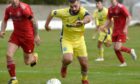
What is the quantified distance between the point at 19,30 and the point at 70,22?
143cm

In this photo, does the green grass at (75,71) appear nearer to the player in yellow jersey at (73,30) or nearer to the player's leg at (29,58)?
the player's leg at (29,58)

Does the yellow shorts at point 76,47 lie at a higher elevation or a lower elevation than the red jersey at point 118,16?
higher

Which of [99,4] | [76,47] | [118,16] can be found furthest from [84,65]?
[99,4]

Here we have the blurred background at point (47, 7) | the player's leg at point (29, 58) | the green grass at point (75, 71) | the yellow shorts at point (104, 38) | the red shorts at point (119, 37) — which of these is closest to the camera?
the green grass at point (75, 71)

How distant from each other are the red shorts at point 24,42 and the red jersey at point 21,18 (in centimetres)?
9

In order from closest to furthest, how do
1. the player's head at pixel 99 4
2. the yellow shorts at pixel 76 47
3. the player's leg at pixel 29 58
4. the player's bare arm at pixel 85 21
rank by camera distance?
the player's bare arm at pixel 85 21
the yellow shorts at pixel 76 47
the player's leg at pixel 29 58
the player's head at pixel 99 4

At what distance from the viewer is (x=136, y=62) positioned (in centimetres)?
1941

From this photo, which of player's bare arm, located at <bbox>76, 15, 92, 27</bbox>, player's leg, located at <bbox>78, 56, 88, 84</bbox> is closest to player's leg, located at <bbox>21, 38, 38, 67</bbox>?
player's leg, located at <bbox>78, 56, 88, 84</bbox>

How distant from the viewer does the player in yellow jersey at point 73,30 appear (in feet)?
42.9

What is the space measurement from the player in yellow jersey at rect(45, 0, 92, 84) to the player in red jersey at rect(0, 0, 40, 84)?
66 cm

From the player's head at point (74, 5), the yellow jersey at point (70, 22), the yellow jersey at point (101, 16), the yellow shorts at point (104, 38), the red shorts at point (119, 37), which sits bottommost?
the yellow shorts at point (104, 38)

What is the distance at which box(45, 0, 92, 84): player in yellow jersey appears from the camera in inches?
515

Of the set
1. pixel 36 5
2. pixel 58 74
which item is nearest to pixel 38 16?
pixel 36 5

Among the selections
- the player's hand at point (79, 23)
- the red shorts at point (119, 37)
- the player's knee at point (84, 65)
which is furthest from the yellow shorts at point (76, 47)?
the red shorts at point (119, 37)
